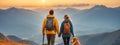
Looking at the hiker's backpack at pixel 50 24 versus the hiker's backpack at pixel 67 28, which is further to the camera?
the hiker's backpack at pixel 67 28

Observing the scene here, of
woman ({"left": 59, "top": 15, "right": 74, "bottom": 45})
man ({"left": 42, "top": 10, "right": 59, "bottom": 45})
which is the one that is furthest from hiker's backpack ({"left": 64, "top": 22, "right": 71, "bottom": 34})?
man ({"left": 42, "top": 10, "right": 59, "bottom": 45})

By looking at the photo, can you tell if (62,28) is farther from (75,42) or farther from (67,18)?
(75,42)

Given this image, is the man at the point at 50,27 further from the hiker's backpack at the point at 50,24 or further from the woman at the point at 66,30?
the woman at the point at 66,30

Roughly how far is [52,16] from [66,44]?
163cm

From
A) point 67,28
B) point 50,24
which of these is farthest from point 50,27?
point 67,28

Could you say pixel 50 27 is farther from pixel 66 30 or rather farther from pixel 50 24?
pixel 66 30

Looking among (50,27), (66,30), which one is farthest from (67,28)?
(50,27)

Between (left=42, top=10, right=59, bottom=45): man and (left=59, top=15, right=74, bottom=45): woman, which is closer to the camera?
(left=42, top=10, right=59, bottom=45): man

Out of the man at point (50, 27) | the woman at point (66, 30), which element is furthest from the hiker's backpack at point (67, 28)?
the man at point (50, 27)

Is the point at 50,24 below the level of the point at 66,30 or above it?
above

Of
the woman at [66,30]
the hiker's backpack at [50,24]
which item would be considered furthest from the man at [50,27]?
the woman at [66,30]

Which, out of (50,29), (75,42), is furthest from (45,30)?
(75,42)

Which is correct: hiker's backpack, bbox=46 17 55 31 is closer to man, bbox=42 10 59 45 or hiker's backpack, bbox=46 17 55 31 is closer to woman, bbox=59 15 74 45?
man, bbox=42 10 59 45

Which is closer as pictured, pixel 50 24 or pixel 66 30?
pixel 50 24
